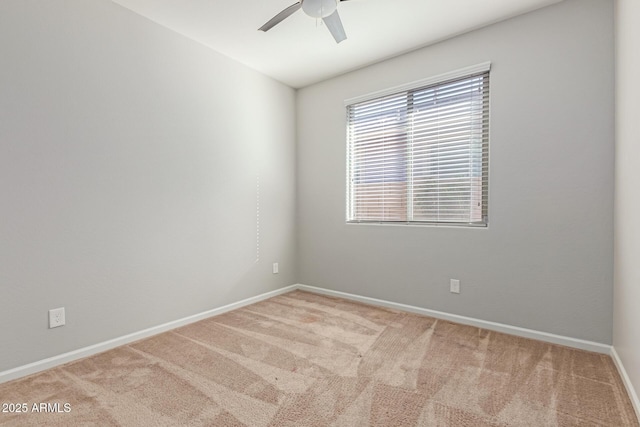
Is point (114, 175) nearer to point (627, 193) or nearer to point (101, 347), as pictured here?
point (101, 347)

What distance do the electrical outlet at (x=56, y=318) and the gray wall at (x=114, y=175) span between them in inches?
1.8

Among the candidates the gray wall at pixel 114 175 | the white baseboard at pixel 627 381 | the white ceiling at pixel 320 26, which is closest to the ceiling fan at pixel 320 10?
the white ceiling at pixel 320 26

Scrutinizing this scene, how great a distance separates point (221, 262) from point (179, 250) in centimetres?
47

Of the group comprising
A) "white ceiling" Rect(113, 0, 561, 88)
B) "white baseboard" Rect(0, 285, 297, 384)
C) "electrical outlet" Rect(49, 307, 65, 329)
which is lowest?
"white baseboard" Rect(0, 285, 297, 384)

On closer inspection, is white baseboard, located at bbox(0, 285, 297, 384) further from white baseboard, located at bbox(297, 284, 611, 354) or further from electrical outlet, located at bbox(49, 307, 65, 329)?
white baseboard, located at bbox(297, 284, 611, 354)

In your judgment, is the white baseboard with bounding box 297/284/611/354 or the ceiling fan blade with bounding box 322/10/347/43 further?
the white baseboard with bounding box 297/284/611/354

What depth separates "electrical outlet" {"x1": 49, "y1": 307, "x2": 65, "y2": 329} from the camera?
2041 mm

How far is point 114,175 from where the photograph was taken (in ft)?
7.65

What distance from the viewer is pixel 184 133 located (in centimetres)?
279

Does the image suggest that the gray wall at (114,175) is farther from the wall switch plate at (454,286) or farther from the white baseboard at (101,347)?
the wall switch plate at (454,286)

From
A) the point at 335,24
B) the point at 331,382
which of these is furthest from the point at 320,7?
the point at 331,382

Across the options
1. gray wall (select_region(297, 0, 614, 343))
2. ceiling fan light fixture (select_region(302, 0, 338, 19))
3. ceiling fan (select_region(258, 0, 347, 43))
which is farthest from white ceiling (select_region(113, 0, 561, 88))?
ceiling fan light fixture (select_region(302, 0, 338, 19))

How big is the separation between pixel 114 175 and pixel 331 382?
2.12 meters

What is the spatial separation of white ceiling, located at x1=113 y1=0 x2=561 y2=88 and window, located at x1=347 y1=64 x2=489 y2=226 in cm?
41
